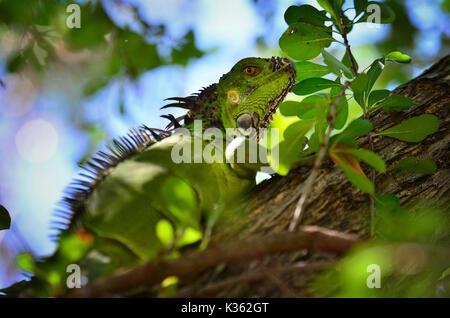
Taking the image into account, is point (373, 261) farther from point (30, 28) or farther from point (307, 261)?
point (30, 28)

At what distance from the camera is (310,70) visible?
3305 millimetres

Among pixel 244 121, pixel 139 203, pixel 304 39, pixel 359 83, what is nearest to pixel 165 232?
pixel 139 203

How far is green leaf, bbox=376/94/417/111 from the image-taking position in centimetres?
293

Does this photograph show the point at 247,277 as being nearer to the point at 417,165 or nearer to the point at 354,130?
the point at 354,130

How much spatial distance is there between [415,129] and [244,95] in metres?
1.70

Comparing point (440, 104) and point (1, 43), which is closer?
point (440, 104)

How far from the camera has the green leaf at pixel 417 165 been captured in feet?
8.66

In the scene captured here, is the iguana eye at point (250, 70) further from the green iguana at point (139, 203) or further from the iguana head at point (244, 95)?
the green iguana at point (139, 203)

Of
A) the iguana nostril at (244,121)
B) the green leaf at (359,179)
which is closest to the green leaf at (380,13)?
the iguana nostril at (244,121)

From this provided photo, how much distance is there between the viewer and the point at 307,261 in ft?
7.58

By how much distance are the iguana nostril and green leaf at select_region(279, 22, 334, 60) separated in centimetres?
95

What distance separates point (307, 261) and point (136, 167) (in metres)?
1.29

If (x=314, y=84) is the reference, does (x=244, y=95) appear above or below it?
above
